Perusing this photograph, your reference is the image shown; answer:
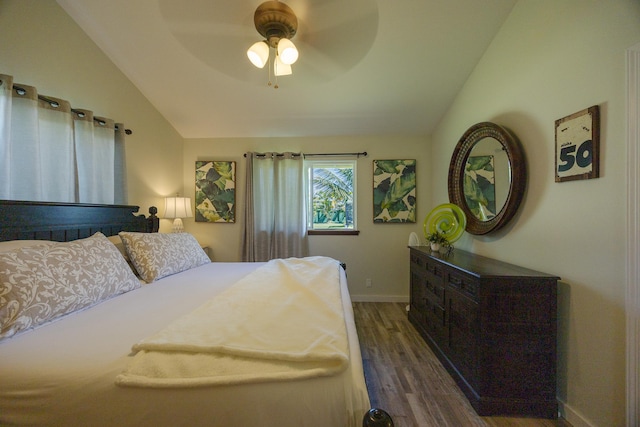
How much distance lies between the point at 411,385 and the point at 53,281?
2.22 metres

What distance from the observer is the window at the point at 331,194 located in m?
3.45

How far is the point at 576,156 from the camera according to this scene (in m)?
1.38

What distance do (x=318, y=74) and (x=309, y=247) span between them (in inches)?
84.2

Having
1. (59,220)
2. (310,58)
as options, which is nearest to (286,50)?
(310,58)

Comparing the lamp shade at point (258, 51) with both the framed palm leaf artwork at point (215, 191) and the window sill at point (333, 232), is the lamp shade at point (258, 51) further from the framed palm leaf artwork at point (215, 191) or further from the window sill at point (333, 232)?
the window sill at point (333, 232)

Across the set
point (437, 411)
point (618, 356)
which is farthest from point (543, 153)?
point (437, 411)

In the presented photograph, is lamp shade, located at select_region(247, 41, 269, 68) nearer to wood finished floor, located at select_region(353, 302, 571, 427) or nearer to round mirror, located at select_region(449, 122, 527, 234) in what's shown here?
round mirror, located at select_region(449, 122, 527, 234)

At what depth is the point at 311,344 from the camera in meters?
0.85

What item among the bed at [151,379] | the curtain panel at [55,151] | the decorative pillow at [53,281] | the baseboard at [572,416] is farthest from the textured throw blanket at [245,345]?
the curtain panel at [55,151]

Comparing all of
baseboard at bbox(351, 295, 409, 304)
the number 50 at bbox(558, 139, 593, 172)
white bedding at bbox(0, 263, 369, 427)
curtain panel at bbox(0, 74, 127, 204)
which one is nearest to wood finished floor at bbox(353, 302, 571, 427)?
baseboard at bbox(351, 295, 409, 304)

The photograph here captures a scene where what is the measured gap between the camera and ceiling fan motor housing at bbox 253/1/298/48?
1.57 meters

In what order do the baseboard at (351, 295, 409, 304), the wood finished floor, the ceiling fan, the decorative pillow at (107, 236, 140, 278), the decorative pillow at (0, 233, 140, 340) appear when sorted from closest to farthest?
1. the decorative pillow at (0, 233, 140, 340)
2. the wood finished floor
3. the ceiling fan
4. the decorative pillow at (107, 236, 140, 278)
5. the baseboard at (351, 295, 409, 304)

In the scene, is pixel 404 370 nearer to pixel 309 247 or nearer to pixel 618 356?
pixel 618 356

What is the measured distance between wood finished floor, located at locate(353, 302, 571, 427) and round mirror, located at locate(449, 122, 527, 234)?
1.21 metres
